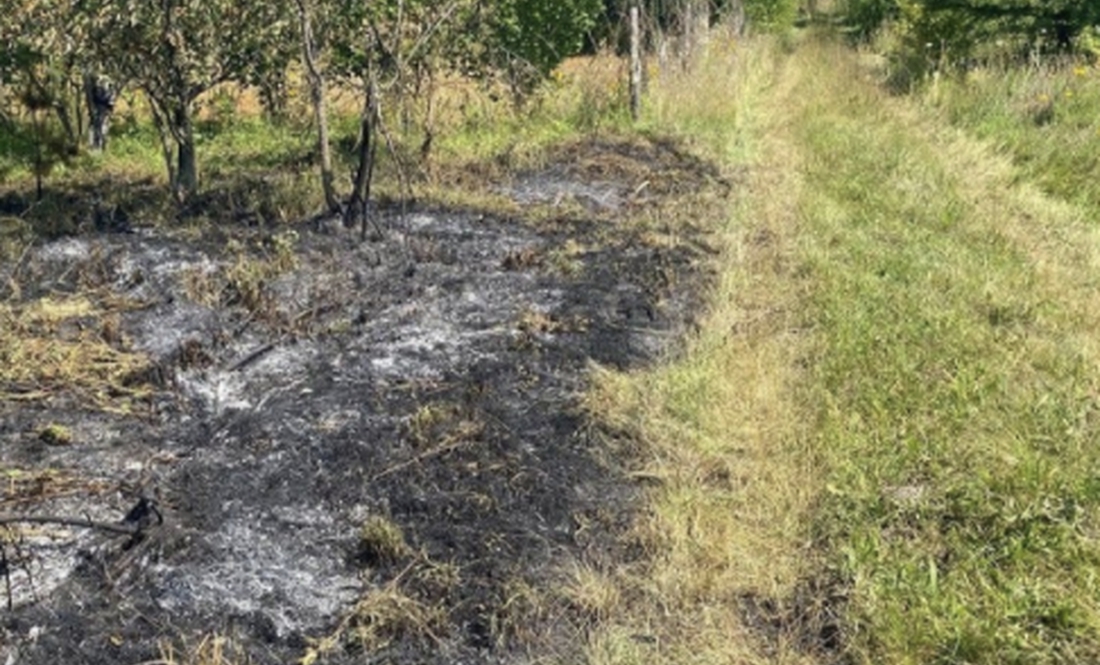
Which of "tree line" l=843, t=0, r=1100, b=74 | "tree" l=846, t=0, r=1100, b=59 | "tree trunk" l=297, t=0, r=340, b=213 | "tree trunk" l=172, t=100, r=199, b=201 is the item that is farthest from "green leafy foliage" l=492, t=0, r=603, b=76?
"tree trunk" l=297, t=0, r=340, b=213

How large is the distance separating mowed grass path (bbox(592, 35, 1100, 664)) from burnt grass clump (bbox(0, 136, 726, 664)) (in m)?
0.29

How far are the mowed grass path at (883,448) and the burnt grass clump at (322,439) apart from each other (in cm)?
29

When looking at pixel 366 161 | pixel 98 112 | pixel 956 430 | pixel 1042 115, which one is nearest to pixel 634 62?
pixel 1042 115

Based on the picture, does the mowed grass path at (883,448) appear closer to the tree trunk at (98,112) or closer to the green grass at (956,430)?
the green grass at (956,430)

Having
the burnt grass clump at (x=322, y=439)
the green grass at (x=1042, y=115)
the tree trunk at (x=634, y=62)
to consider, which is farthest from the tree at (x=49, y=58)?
the green grass at (x=1042, y=115)

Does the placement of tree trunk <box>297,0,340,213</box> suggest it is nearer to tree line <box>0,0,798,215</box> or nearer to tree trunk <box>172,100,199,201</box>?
tree line <box>0,0,798,215</box>

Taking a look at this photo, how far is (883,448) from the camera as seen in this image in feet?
11.4

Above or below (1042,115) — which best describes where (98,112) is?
above

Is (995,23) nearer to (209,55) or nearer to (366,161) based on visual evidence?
(366,161)

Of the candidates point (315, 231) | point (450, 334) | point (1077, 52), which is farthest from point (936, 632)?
point (1077, 52)

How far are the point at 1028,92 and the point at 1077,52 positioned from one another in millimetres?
2612

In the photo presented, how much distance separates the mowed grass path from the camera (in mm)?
2660

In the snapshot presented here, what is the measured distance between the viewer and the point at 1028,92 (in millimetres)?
9219

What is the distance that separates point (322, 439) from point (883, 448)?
195cm
